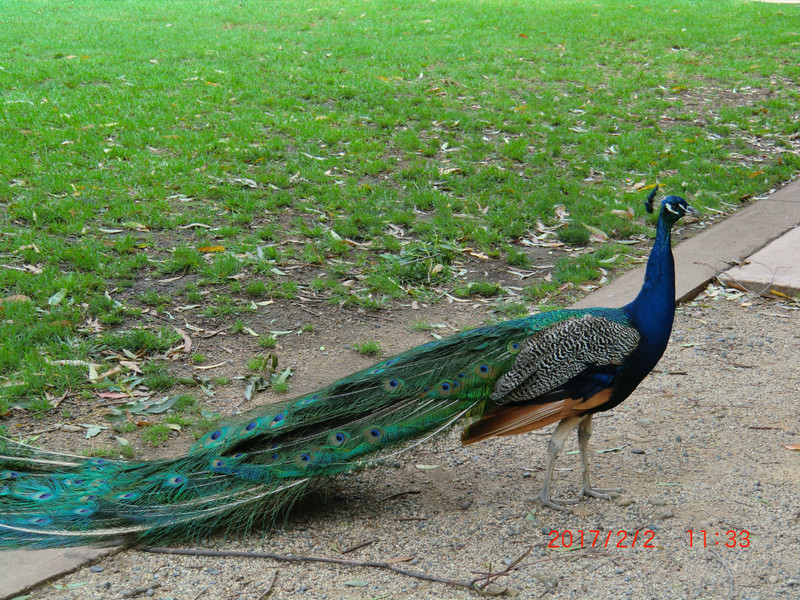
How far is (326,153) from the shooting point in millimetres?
8250

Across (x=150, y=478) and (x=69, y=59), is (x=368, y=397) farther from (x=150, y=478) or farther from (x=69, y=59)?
(x=69, y=59)

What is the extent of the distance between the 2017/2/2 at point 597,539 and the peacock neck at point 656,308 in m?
0.74

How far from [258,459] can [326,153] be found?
5.27 metres

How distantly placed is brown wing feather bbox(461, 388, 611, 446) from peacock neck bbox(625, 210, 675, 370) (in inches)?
11.8

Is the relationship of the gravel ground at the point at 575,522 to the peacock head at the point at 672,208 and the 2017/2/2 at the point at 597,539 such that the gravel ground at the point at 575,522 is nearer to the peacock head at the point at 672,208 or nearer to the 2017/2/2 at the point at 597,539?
the 2017/2/2 at the point at 597,539

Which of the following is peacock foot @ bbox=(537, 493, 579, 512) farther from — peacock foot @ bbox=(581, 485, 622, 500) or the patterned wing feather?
the patterned wing feather

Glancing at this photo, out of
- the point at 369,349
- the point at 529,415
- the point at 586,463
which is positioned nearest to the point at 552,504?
the point at 586,463

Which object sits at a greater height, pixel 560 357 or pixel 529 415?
pixel 560 357

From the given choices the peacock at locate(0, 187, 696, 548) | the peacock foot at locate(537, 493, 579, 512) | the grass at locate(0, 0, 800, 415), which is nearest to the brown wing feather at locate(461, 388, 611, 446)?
the peacock at locate(0, 187, 696, 548)

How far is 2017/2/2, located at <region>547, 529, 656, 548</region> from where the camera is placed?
3.41 meters

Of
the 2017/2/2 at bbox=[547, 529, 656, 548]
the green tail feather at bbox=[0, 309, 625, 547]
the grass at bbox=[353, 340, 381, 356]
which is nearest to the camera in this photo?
the green tail feather at bbox=[0, 309, 625, 547]

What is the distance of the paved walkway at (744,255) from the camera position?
6035 mm

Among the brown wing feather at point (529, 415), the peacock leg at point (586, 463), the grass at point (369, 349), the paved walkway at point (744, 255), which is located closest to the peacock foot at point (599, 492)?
the peacock leg at point (586, 463)

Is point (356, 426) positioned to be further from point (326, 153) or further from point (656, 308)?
point (326, 153)
